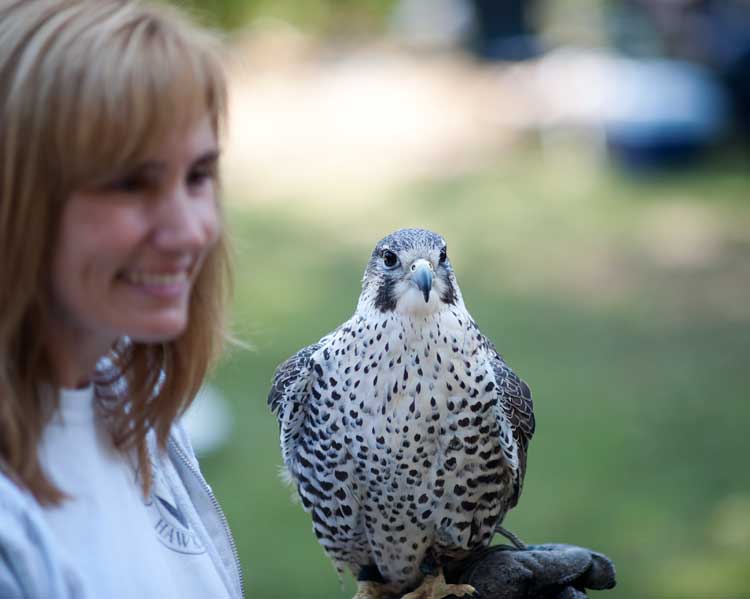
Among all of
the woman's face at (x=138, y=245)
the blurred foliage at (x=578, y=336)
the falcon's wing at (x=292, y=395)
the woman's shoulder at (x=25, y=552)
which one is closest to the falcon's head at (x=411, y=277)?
the falcon's wing at (x=292, y=395)

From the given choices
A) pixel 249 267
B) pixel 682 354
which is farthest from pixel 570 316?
pixel 249 267

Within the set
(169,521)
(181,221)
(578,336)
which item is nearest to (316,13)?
(578,336)

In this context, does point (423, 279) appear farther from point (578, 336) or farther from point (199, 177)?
point (578, 336)

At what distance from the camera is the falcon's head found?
7.37 ft

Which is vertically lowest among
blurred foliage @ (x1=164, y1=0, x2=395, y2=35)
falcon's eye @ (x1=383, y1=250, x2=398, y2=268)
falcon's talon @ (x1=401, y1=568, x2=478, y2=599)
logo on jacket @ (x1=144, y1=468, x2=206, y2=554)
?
falcon's talon @ (x1=401, y1=568, x2=478, y2=599)

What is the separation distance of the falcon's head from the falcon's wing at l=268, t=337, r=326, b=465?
20cm

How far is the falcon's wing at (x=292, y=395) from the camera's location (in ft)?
7.81

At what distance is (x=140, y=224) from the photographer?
1493 millimetres

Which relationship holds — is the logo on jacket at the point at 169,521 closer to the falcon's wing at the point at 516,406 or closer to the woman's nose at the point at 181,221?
the woman's nose at the point at 181,221

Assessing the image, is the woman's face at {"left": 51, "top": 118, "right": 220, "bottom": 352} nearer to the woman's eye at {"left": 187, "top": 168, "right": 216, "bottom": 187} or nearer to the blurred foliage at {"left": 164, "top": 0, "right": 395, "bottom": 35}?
the woman's eye at {"left": 187, "top": 168, "right": 216, "bottom": 187}

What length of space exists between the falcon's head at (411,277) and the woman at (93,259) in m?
0.59

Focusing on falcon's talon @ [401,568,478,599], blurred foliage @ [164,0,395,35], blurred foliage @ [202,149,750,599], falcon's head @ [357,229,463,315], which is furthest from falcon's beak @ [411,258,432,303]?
blurred foliage @ [164,0,395,35]

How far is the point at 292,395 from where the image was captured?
239 centimetres

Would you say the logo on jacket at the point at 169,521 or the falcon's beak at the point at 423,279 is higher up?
the falcon's beak at the point at 423,279
